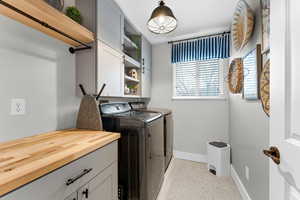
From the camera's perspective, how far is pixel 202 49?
288 centimetres

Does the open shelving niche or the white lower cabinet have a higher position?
the open shelving niche

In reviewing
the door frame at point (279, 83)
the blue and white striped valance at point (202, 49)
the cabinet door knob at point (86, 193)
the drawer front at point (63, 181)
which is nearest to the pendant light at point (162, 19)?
the door frame at point (279, 83)

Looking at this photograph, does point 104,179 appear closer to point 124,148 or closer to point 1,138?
point 124,148

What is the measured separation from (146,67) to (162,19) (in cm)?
142

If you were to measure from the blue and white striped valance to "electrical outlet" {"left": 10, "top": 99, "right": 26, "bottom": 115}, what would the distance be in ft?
8.87

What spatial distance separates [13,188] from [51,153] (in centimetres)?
26

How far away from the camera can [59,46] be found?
1386mm

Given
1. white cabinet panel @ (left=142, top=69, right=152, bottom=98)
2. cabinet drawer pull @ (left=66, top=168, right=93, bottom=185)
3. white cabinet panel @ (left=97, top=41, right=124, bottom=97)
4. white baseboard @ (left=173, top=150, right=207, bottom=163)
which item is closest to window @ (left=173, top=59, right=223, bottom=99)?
white cabinet panel @ (left=142, top=69, right=152, bottom=98)

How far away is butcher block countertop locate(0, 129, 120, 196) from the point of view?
53cm

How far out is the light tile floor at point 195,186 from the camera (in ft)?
6.07

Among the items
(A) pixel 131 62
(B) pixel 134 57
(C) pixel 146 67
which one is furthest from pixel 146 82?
(A) pixel 131 62

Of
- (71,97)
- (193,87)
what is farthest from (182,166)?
(71,97)

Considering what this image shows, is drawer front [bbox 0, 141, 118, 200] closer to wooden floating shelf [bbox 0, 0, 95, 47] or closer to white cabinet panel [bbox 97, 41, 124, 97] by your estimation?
white cabinet panel [bbox 97, 41, 124, 97]

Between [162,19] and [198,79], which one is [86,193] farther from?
[198,79]
